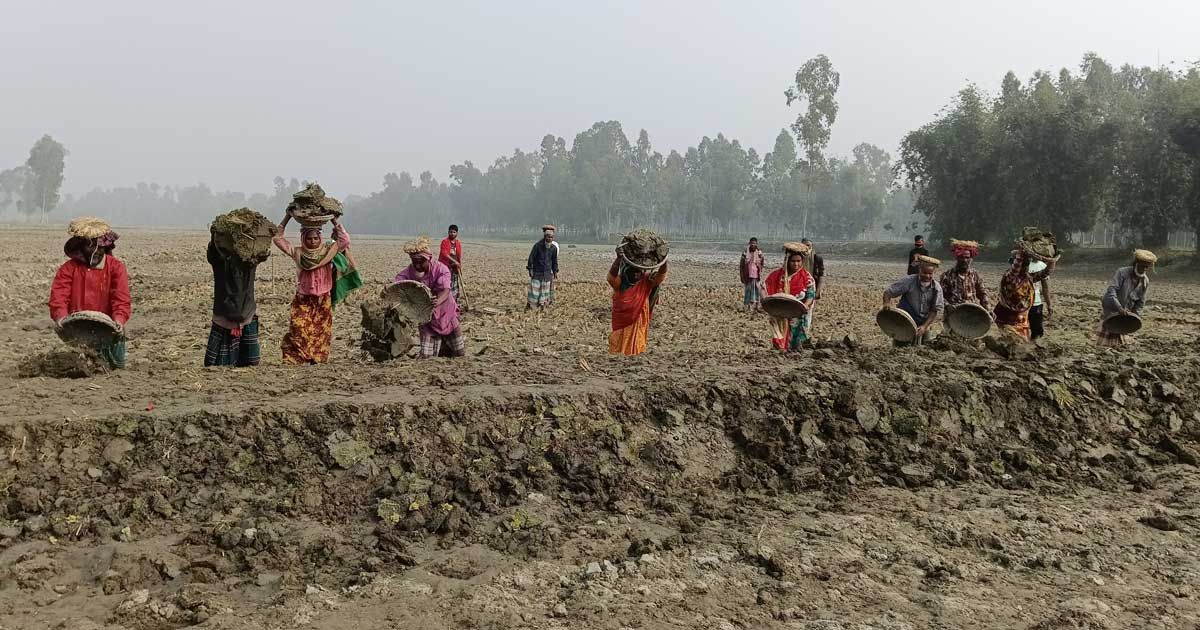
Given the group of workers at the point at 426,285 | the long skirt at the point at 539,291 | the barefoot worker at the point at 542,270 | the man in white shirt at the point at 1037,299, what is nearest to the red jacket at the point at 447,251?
the barefoot worker at the point at 542,270

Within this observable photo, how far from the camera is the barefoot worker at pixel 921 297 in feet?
28.1

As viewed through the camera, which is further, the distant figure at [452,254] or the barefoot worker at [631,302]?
the distant figure at [452,254]

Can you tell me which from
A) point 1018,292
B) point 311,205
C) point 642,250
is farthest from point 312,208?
point 1018,292

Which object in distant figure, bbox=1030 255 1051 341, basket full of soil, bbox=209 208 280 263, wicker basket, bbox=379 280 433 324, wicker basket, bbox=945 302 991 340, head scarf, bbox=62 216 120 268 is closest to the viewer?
head scarf, bbox=62 216 120 268

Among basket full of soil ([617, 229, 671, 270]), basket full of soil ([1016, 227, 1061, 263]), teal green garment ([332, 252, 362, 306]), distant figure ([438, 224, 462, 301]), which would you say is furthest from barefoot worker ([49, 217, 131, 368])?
basket full of soil ([1016, 227, 1061, 263])

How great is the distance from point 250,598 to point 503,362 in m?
3.48

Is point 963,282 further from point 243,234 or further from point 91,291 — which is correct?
point 91,291

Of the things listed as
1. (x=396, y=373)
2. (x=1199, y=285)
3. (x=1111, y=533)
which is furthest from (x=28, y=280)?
(x=1199, y=285)

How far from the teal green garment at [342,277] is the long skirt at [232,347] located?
2.78 ft

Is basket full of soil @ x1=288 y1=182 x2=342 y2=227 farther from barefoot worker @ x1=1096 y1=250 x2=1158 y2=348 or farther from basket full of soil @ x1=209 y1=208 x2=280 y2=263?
barefoot worker @ x1=1096 y1=250 x2=1158 y2=348

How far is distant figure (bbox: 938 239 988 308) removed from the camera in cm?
896

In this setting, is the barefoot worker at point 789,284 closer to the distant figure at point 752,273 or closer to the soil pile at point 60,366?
the soil pile at point 60,366

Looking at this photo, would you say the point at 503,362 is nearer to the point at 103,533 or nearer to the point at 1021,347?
the point at 103,533

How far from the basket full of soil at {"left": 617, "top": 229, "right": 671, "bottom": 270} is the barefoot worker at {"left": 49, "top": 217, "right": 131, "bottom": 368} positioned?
436 centimetres
